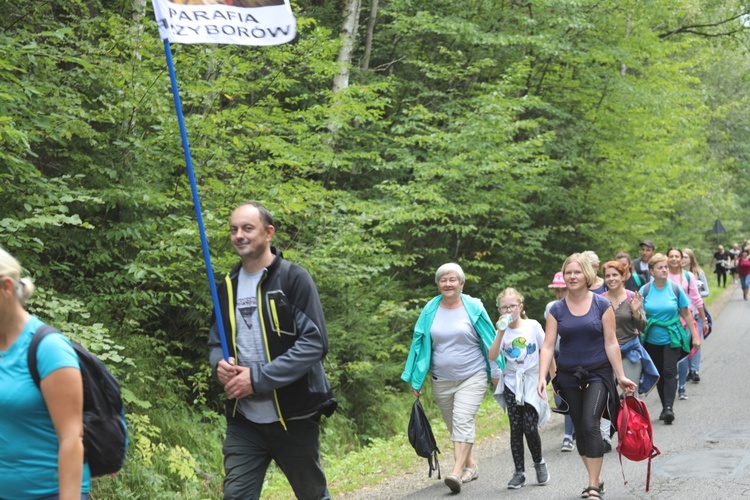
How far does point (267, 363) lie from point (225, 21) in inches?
74.5

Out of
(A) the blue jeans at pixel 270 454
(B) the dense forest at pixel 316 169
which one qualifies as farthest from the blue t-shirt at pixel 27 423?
(B) the dense forest at pixel 316 169

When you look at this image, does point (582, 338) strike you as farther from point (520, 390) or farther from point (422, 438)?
point (422, 438)

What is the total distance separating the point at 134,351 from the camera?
357 inches

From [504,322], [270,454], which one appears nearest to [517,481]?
[504,322]

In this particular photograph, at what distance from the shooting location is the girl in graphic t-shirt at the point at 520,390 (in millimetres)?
7617

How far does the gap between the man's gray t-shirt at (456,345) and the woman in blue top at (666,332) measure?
11.3 feet

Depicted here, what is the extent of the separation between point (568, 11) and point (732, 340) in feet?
26.2

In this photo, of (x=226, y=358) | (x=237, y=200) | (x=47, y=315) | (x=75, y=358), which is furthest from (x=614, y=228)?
(x=75, y=358)

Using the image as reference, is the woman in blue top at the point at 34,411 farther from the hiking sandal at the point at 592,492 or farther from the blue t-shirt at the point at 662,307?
the blue t-shirt at the point at 662,307

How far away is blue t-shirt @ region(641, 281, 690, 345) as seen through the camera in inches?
411

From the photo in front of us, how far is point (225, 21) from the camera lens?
4949 millimetres

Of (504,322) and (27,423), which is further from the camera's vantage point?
(504,322)

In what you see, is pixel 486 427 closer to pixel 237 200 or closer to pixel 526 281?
pixel 237 200

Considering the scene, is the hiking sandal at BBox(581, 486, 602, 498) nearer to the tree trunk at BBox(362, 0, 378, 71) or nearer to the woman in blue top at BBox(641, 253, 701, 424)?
the woman in blue top at BBox(641, 253, 701, 424)
